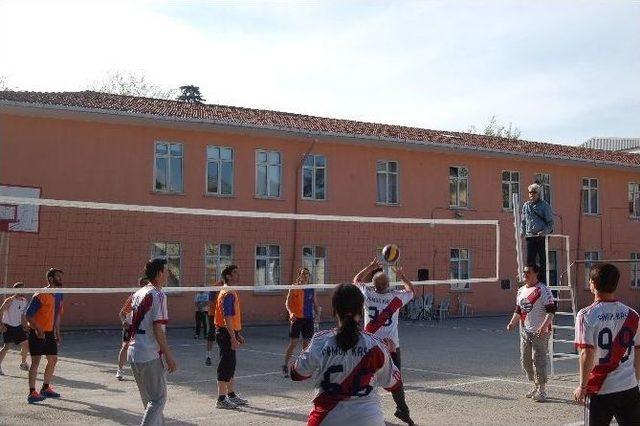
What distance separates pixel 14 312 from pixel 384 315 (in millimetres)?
8289

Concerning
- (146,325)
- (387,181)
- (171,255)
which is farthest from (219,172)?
(146,325)

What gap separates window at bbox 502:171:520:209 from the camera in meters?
35.5

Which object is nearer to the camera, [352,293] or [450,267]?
[352,293]

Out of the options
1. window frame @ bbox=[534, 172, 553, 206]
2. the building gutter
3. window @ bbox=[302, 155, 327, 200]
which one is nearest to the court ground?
the building gutter

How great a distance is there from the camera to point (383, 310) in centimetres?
1012

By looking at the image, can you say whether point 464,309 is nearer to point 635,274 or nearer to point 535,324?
point 635,274

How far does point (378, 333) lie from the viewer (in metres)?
10.2

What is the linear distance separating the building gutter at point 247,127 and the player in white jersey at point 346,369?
2170cm

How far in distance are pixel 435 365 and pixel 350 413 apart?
11809 millimetres

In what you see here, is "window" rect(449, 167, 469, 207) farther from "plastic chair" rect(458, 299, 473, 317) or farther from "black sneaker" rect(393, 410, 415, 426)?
"black sneaker" rect(393, 410, 415, 426)

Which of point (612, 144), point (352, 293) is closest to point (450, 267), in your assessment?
point (352, 293)

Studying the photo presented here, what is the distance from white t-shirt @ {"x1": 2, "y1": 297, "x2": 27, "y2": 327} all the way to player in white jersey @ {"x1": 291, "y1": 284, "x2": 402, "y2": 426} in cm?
1115

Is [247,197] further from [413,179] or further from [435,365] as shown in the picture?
[435,365]

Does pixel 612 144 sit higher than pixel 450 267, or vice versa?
pixel 612 144
